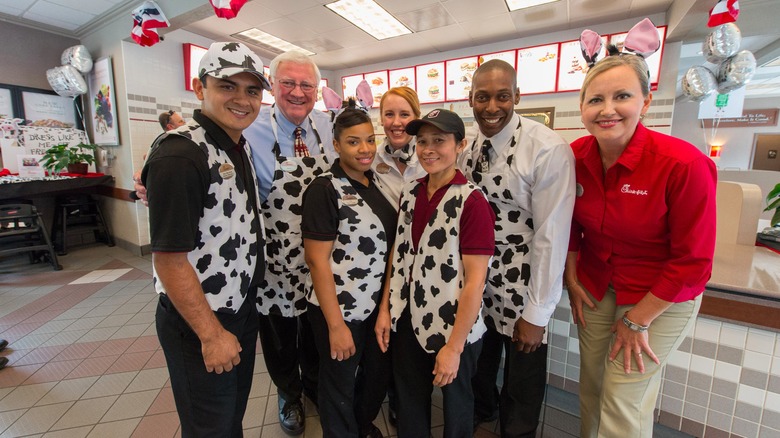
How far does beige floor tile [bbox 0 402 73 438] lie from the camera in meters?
1.92

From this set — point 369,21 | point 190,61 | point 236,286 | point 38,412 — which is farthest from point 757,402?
point 190,61

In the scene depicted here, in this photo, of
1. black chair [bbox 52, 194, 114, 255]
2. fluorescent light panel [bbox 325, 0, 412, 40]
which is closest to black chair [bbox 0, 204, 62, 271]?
black chair [bbox 52, 194, 114, 255]

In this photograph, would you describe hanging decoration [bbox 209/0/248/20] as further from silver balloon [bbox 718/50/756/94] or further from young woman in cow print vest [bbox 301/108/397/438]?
silver balloon [bbox 718/50/756/94]

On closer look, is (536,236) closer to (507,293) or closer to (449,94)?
(507,293)

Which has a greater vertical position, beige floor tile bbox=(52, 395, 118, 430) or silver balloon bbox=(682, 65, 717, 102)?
silver balloon bbox=(682, 65, 717, 102)

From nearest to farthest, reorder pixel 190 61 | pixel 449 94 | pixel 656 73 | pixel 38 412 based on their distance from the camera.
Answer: pixel 38 412
pixel 656 73
pixel 190 61
pixel 449 94

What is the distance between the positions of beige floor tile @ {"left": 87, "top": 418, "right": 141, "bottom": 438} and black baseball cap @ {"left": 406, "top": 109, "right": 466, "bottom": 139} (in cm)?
232

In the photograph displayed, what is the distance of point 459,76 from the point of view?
5.44 metres

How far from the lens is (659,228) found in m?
1.16

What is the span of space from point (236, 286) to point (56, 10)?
19.5 ft

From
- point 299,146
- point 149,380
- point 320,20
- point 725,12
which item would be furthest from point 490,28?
point 149,380

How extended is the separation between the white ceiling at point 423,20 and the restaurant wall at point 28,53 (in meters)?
0.16

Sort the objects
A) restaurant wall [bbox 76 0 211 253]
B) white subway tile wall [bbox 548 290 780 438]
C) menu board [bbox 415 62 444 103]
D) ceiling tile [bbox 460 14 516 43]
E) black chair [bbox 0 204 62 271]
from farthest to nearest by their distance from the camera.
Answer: menu board [bbox 415 62 444 103], restaurant wall [bbox 76 0 211 253], ceiling tile [bbox 460 14 516 43], black chair [bbox 0 204 62 271], white subway tile wall [bbox 548 290 780 438]

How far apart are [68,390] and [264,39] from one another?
4870 millimetres
